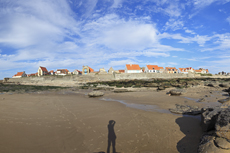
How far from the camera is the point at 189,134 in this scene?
5.24 metres

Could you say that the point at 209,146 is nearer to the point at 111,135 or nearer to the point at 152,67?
the point at 111,135

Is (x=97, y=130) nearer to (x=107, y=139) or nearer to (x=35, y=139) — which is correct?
(x=107, y=139)

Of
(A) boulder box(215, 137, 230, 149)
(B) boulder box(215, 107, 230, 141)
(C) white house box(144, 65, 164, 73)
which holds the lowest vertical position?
(A) boulder box(215, 137, 230, 149)

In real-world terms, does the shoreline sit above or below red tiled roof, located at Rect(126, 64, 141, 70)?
below

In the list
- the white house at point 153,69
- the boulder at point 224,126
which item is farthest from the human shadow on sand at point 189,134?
the white house at point 153,69

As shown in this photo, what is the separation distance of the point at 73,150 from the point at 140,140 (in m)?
2.57

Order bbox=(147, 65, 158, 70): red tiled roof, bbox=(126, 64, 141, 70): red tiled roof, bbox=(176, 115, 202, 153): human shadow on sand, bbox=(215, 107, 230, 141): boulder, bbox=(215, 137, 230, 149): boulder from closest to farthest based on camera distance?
bbox=(215, 137, 230, 149): boulder → bbox=(215, 107, 230, 141): boulder → bbox=(176, 115, 202, 153): human shadow on sand → bbox=(126, 64, 141, 70): red tiled roof → bbox=(147, 65, 158, 70): red tiled roof

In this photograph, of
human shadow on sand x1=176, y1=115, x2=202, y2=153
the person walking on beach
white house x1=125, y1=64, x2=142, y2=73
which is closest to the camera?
human shadow on sand x1=176, y1=115, x2=202, y2=153

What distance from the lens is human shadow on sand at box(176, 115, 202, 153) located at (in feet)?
14.3

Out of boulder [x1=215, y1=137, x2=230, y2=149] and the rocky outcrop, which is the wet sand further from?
boulder [x1=215, y1=137, x2=230, y2=149]

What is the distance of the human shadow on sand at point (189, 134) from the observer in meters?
4.36

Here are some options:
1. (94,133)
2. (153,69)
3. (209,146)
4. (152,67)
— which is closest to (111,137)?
(94,133)

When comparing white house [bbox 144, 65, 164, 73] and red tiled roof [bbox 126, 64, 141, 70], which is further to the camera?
white house [bbox 144, 65, 164, 73]

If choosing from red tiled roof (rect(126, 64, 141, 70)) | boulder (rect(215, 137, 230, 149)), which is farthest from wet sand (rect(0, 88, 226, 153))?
red tiled roof (rect(126, 64, 141, 70))
